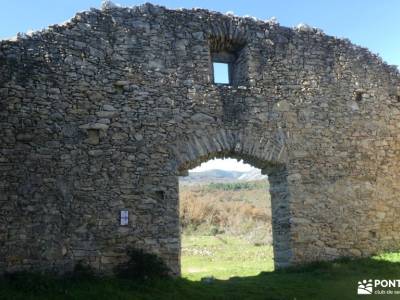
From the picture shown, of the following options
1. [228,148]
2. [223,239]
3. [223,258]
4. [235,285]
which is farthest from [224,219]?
[235,285]

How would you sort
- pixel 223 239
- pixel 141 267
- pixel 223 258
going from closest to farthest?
pixel 141 267 → pixel 223 258 → pixel 223 239

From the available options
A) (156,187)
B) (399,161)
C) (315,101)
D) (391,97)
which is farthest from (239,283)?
(391,97)

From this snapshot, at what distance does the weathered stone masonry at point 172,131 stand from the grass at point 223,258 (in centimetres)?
118

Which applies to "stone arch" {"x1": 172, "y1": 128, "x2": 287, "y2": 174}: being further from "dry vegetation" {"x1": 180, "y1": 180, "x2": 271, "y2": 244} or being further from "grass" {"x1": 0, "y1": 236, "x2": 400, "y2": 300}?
"dry vegetation" {"x1": 180, "y1": 180, "x2": 271, "y2": 244}

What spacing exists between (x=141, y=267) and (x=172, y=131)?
2.42m

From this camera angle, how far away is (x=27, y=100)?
7527mm

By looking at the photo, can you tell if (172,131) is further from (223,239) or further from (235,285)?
(223,239)

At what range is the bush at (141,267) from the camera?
737cm

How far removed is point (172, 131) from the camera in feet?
26.9

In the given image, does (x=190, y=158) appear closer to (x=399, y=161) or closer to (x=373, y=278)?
(x=373, y=278)

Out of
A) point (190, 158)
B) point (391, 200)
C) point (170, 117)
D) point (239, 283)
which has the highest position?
point (170, 117)

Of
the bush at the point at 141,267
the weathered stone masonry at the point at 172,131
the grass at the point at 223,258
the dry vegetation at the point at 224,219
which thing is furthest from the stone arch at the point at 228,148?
the dry vegetation at the point at 224,219

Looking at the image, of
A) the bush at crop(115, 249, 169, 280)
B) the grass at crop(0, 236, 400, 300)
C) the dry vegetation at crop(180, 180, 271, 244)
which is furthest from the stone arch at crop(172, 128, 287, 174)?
the dry vegetation at crop(180, 180, 271, 244)

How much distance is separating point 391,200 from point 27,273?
23.8 ft
